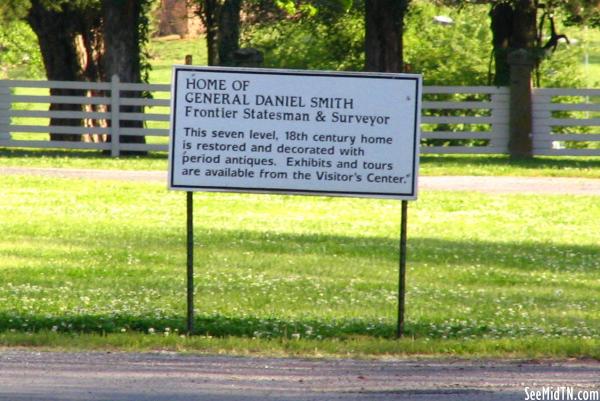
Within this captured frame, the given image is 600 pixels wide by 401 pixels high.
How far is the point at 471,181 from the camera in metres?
23.9

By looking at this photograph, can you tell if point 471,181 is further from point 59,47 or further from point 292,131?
point 292,131

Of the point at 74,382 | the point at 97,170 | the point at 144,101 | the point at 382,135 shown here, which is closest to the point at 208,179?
the point at 382,135

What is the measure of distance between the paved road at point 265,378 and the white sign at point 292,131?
4.27ft

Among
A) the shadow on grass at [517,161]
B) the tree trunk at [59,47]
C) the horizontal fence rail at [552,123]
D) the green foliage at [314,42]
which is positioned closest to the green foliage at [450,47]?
the green foliage at [314,42]

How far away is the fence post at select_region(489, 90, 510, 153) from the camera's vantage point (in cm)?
2870

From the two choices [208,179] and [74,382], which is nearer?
[74,382]

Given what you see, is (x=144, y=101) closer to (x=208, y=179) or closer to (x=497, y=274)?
(x=497, y=274)

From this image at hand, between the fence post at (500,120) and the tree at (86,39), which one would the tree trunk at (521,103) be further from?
the tree at (86,39)

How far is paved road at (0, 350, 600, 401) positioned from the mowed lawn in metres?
0.99

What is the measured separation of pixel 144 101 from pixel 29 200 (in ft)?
28.1

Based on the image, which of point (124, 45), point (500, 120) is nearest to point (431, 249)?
point (500, 120)

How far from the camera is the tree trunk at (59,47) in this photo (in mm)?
32625

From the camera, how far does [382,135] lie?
9.73 meters

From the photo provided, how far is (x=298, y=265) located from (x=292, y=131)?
4.58 m
